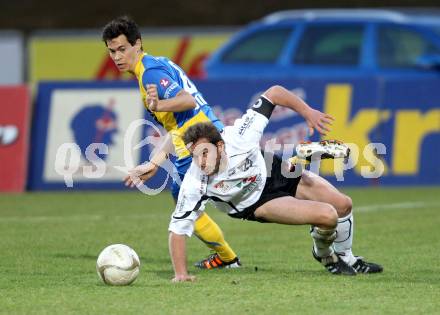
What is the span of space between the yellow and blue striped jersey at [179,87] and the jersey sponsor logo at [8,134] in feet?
25.6

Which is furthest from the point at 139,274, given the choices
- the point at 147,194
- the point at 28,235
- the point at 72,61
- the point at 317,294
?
the point at 72,61

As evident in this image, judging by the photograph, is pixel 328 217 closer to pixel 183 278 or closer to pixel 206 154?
pixel 206 154

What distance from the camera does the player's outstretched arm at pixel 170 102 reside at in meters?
8.41

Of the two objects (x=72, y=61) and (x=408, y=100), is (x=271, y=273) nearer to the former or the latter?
(x=408, y=100)

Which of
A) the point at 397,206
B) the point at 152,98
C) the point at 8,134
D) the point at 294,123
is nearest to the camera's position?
the point at 152,98

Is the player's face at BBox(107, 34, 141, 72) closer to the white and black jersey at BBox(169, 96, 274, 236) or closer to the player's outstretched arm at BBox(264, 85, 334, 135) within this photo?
the white and black jersey at BBox(169, 96, 274, 236)

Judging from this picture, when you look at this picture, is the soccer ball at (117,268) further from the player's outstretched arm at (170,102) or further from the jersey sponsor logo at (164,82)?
the jersey sponsor logo at (164,82)

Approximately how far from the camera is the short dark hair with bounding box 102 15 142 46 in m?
9.00

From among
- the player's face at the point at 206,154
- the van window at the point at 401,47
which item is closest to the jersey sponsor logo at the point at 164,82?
the player's face at the point at 206,154

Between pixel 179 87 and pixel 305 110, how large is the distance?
0.93m

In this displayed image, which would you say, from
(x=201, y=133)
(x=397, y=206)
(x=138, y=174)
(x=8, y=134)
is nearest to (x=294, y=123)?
(x=397, y=206)

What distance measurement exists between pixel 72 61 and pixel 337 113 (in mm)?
9432

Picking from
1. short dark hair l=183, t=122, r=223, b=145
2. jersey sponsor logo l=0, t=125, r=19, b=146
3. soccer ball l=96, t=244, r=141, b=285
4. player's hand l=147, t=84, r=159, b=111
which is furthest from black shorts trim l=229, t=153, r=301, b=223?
jersey sponsor logo l=0, t=125, r=19, b=146

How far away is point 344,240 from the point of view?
29.2 ft
